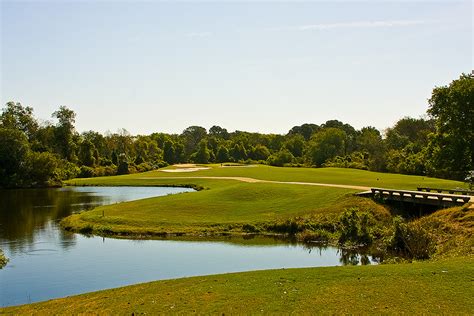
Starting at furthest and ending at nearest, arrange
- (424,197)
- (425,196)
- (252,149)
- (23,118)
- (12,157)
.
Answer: (252,149), (23,118), (12,157), (424,197), (425,196)

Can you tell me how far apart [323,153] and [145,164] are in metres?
51.8

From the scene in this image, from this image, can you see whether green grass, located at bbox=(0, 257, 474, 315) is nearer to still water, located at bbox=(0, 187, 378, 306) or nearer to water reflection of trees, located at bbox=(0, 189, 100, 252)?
still water, located at bbox=(0, 187, 378, 306)

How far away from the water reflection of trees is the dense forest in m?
13.6

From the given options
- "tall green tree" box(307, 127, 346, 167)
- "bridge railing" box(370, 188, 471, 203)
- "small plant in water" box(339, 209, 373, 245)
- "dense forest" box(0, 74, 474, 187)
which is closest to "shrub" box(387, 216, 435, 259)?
"small plant in water" box(339, 209, 373, 245)

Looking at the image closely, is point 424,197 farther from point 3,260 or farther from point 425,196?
point 3,260

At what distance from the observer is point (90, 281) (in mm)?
26312

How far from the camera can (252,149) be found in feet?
549

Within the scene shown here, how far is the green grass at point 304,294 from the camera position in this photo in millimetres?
Result: 15633

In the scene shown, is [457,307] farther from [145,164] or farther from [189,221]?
[145,164]

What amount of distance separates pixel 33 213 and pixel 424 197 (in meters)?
43.8

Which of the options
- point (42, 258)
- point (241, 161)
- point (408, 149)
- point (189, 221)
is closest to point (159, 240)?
point (189, 221)

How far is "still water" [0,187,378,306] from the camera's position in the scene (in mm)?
25906

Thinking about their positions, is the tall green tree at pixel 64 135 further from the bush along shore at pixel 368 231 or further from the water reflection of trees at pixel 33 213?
the bush along shore at pixel 368 231

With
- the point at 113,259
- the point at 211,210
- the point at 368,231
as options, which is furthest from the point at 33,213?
Result: the point at 368,231
